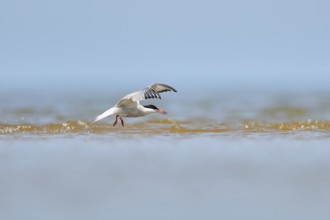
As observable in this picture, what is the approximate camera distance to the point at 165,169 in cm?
1452

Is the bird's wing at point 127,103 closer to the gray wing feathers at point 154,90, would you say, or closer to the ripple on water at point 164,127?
the gray wing feathers at point 154,90

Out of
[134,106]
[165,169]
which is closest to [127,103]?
[134,106]

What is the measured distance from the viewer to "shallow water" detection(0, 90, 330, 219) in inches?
455

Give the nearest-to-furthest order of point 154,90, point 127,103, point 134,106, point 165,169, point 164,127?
1. point 165,169
2. point 154,90
3. point 127,103
4. point 134,106
5. point 164,127

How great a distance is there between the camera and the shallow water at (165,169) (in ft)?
37.9

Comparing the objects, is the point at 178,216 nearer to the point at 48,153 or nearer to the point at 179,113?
the point at 48,153

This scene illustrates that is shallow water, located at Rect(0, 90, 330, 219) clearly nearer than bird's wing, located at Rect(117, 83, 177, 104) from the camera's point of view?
Yes

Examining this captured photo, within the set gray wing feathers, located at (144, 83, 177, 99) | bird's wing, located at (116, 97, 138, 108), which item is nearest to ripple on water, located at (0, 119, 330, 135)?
bird's wing, located at (116, 97, 138, 108)

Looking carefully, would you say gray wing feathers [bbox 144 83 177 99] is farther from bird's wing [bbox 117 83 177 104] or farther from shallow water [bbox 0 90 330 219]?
shallow water [bbox 0 90 330 219]

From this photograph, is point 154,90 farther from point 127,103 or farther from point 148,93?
point 127,103

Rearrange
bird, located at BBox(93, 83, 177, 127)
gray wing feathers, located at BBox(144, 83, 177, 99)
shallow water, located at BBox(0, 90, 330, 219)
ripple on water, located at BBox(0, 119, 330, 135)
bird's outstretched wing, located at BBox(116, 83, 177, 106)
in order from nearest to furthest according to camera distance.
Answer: shallow water, located at BBox(0, 90, 330, 219), gray wing feathers, located at BBox(144, 83, 177, 99), bird's outstretched wing, located at BBox(116, 83, 177, 106), bird, located at BBox(93, 83, 177, 127), ripple on water, located at BBox(0, 119, 330, 135)

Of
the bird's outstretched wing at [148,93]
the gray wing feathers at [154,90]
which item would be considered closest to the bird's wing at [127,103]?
the bird's outstretched wing at [148,93]

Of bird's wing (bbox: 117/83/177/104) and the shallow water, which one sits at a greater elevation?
bird's wing (bbox: 117/83/177/104)

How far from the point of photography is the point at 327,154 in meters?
15.9
